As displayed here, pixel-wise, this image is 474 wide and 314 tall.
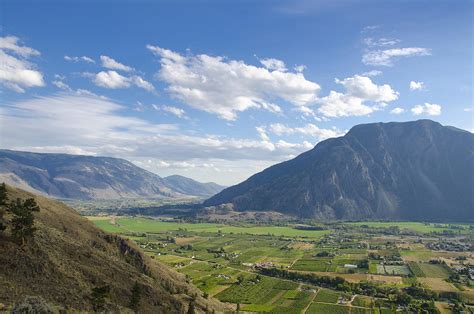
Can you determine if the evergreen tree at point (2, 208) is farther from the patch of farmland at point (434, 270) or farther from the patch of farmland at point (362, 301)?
the patch of farmland at point (434, 270)

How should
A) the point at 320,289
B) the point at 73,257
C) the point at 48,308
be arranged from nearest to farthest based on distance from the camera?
the point at 48,308, the point at 73,257, the point at 320,289

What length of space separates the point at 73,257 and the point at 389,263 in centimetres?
14870

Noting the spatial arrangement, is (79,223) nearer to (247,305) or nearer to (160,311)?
(160,311)

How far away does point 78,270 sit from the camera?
266 feet

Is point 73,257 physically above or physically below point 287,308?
above

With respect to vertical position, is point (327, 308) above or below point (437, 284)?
below

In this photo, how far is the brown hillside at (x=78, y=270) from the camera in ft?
223

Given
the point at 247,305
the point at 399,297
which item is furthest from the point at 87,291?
the point at 399,297

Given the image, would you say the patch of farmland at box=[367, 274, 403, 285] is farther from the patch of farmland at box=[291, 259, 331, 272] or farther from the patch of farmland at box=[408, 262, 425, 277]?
the patch of farmland at box=[291, 259, 331, 272]

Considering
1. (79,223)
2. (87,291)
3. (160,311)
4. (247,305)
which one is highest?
(79,223)

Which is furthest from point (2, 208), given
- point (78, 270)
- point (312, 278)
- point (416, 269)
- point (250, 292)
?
point (416, 269)

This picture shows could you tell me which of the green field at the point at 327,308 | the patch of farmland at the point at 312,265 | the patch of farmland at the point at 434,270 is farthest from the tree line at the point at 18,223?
the patch of farmland at the point at 434,270

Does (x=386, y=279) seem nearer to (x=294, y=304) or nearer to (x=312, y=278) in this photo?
(x=312, y=278)

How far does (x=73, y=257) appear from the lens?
3369 inches
